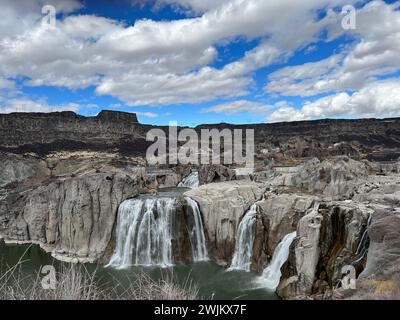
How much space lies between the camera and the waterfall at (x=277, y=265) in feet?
73.2

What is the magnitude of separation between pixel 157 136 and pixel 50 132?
3720cm

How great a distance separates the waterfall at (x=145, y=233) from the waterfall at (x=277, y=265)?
27.5 feet

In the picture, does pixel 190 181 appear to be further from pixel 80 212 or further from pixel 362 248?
pixel 362 248

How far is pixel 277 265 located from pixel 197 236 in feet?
27.8

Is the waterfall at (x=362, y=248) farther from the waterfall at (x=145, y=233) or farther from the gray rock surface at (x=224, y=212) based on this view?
the waterfall at (x=145, y=233)

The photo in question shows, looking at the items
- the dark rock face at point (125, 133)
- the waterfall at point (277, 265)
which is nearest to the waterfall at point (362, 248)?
the waterfall at point (277, 265)

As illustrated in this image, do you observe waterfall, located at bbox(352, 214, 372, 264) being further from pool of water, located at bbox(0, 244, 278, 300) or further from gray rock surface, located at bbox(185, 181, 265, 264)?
gray rock surface, located at bbox(185, 181, 265, 264)

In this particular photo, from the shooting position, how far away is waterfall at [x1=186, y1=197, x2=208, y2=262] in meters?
29.1

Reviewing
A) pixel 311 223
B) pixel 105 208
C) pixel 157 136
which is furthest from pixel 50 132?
pixel 311 223

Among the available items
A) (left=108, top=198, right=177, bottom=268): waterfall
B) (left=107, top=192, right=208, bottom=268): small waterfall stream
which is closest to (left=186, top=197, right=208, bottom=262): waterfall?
(left=107, top=192, right=208, bottom=268): small waterfall stream

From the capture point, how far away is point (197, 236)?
2980 cm

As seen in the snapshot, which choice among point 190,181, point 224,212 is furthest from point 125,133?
point 224,212
